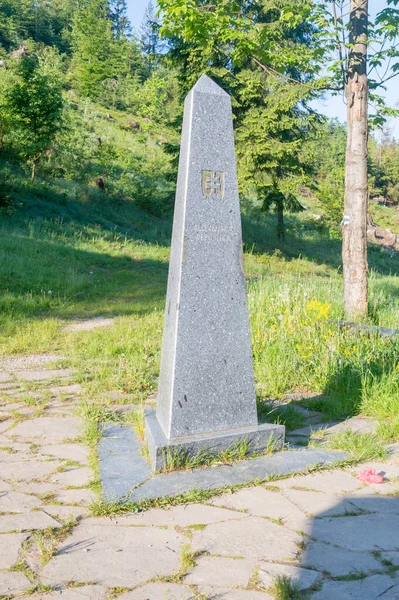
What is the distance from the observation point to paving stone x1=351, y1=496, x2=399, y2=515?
9.10ft

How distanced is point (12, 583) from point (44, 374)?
3332 millimetres

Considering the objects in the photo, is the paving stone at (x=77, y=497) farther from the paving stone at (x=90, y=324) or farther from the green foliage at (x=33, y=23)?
the green foliage at (x=33, y=23)

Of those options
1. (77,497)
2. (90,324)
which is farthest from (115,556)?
(90,324)

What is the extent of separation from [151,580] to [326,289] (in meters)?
6.25

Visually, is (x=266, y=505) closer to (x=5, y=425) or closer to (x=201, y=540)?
(x=201, y=540)

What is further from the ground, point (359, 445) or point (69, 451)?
point (359, 445)

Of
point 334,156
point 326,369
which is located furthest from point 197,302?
point 334,156

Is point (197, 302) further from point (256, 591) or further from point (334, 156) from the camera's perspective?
point (334, 156)

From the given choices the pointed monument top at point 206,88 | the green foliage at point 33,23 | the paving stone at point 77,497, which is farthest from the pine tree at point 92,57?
the paving stone at point 77,497

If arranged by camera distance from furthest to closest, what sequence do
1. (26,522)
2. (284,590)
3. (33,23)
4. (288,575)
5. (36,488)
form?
(33,23), (36,488), (26,522), (288,575), (284,590)

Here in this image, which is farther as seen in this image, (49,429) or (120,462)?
(49,429)

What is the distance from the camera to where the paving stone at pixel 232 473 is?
292cm

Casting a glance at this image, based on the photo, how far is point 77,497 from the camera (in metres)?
2.86

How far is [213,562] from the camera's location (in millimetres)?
2260
